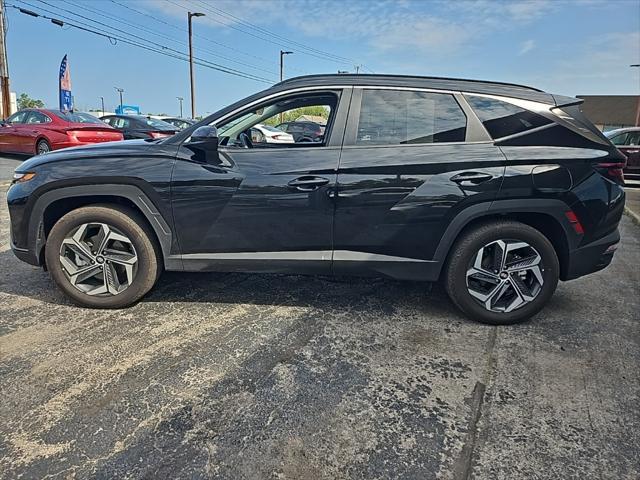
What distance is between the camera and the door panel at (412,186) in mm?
3055

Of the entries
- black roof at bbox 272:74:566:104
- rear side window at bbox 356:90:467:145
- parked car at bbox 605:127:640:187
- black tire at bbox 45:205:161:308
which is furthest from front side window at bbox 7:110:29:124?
parked car at bbox 605:127:640:187

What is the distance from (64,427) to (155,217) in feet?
5.00

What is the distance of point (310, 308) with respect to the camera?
3504mm

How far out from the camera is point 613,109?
5431 cm

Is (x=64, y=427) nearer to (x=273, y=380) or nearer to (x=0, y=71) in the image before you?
(x=273, y=380)

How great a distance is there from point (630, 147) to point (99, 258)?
1418 cm

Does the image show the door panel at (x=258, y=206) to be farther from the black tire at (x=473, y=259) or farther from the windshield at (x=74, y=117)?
the windshield at (x=74, y=117)

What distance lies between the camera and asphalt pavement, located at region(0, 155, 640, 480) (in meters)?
1.95

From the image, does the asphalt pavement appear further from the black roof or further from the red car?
the red car

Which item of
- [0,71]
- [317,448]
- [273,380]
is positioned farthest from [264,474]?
[0,71]

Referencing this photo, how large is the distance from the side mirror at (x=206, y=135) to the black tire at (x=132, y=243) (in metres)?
0.76

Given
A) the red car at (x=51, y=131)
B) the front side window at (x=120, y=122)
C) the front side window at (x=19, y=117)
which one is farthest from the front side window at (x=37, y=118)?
the front side window at (x=120, y=122)

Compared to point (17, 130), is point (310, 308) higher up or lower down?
lower down

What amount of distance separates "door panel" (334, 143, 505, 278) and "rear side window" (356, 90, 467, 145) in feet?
0.27
